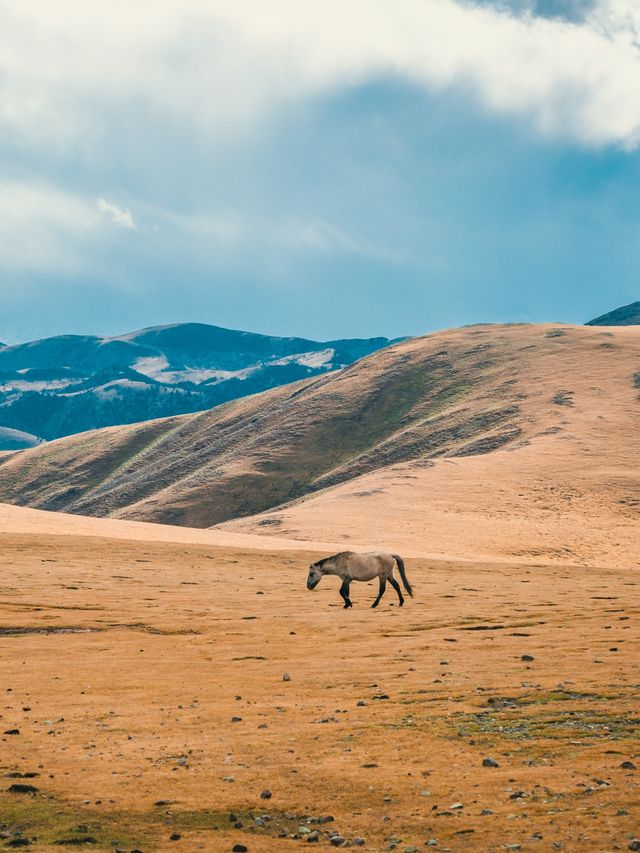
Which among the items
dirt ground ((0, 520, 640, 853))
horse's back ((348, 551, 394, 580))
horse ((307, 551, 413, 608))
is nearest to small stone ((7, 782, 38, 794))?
dirt ground ((0, 520, 640, 853))

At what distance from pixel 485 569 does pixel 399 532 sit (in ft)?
93.5

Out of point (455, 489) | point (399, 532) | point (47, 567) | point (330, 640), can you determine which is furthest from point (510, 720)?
point (455, 489)

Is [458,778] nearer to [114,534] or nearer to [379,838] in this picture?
[379,838]

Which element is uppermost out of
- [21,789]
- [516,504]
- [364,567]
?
[516,504]

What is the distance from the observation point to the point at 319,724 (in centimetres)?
1881

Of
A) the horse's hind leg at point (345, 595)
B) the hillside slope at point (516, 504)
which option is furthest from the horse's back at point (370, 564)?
the hillside slope at point (516, 504)

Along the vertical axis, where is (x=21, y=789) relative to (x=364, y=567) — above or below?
below

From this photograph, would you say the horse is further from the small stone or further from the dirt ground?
the small stone

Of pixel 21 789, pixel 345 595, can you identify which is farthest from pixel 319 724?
pixel 345 595

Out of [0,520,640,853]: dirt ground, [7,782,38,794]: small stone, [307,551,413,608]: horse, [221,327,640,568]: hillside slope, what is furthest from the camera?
[221,327,640,568]: hillside slope

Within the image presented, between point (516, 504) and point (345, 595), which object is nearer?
point (345, 595)

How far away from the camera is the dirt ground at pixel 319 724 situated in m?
13.2

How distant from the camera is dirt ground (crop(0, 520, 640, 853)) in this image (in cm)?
1316

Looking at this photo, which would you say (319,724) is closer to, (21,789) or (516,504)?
(21,789)
